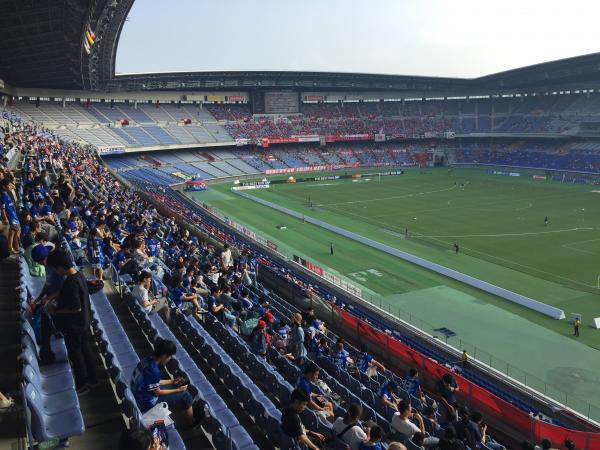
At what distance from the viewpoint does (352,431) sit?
752cm

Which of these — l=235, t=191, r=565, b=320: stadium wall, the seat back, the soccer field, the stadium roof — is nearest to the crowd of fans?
the seat back

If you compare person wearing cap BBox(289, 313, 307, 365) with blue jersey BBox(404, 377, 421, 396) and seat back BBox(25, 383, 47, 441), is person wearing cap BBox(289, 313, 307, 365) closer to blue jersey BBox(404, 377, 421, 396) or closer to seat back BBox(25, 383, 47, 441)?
blue jersey BBox(404, 377, 421, 396)

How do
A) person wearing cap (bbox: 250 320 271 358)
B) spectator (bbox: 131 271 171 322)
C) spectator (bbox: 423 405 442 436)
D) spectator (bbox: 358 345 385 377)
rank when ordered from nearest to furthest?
spectator (bbox: 131 271 171 322) → spectator (bbox: 423 405 442 436) → person wearing cap (bbox: 250 320 271 358) → spectator (bbox: 358 345 385 377)

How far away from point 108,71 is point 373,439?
55.4 meters

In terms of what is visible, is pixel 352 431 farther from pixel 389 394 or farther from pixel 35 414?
pixel 389 394

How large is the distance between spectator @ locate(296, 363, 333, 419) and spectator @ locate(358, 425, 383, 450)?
45.8 inches

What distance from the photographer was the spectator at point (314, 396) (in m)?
8.30

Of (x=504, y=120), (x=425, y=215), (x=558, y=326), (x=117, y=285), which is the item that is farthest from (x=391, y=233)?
(x=504, y=120)

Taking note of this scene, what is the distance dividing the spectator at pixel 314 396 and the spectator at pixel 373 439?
1164 millimetres

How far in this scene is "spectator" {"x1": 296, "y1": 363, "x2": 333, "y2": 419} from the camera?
8.30 m

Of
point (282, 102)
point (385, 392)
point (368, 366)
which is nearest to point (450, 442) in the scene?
point (385, 392)

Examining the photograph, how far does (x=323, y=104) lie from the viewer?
344 feet

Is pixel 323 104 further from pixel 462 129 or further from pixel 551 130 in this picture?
pixel 551 130

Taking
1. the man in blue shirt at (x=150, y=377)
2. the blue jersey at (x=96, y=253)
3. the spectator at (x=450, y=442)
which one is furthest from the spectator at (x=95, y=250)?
the spectator at (x=450, y=442)
